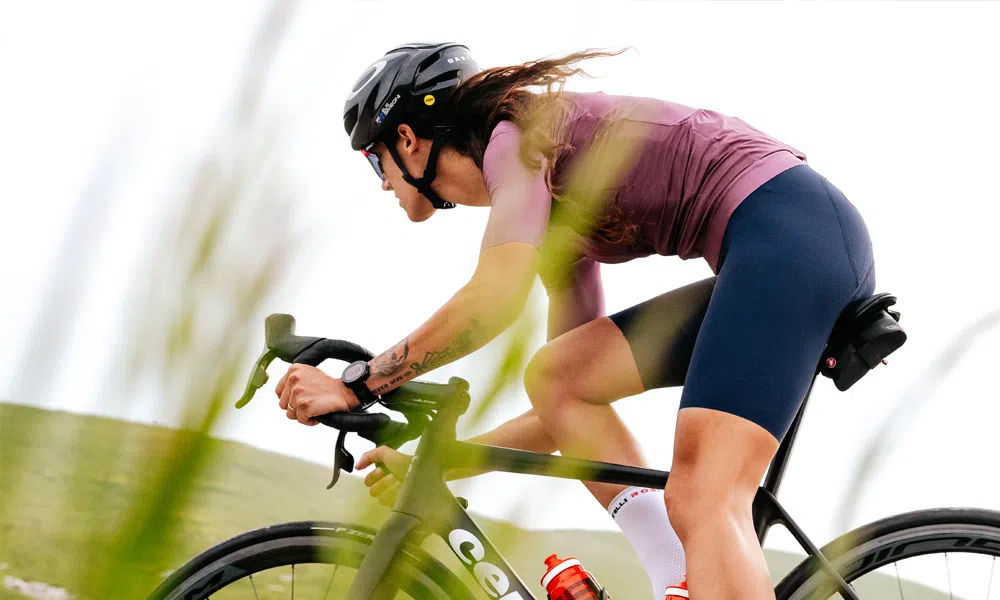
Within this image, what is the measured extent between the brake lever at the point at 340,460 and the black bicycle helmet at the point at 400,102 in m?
0.45

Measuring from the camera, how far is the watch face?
100 cm

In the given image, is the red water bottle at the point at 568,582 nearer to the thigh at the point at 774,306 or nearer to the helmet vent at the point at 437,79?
the thigh at the point at 774,306

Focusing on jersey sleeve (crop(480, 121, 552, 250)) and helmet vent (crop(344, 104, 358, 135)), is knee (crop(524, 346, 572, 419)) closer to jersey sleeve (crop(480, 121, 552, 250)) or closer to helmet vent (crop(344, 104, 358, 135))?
jersey sleeve (crop(480, 121, 552, 250))

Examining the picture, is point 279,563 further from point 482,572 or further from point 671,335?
point 671,335

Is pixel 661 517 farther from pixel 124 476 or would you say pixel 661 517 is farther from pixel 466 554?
pixel 124 476

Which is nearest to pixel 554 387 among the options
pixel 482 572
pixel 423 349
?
pixel 482 572

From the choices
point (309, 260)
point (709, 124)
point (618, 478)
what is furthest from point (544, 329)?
point (709, 124)

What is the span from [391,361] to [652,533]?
57cm

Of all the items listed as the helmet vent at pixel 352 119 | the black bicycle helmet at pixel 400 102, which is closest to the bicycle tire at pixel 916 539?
the black bicycle helmet at pixel 400 102

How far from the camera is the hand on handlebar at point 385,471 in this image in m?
0.33

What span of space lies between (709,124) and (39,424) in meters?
1.15

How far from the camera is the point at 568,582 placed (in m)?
1.19

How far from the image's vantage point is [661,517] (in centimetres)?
132

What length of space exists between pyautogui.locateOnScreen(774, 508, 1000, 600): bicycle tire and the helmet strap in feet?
2.60
